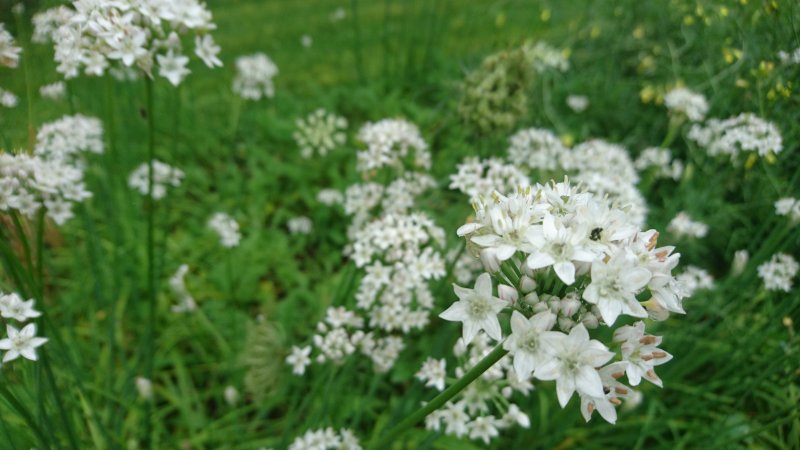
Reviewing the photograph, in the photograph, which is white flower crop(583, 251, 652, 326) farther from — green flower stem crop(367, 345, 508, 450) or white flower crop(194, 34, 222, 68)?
white flower crop(194, 34, 222, 68)

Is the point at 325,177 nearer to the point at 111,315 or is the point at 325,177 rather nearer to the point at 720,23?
the point at 111,315

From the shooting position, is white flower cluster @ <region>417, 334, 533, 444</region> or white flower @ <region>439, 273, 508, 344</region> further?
white flower cluster @ <region>417, 334, 533, 444</region>

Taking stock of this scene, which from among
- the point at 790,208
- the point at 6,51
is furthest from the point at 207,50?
the point at 790,208

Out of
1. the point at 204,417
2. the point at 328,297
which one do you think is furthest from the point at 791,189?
the point at 204,417

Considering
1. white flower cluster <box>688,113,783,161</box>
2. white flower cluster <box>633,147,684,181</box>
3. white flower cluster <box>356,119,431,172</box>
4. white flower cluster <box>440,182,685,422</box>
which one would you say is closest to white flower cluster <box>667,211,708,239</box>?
white flower cluster <box>688,113,783,161</box>

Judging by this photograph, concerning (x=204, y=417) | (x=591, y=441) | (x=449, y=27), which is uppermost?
(x=449, y=27)

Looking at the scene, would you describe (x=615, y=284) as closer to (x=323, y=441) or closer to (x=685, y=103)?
(x=323, y=441)
